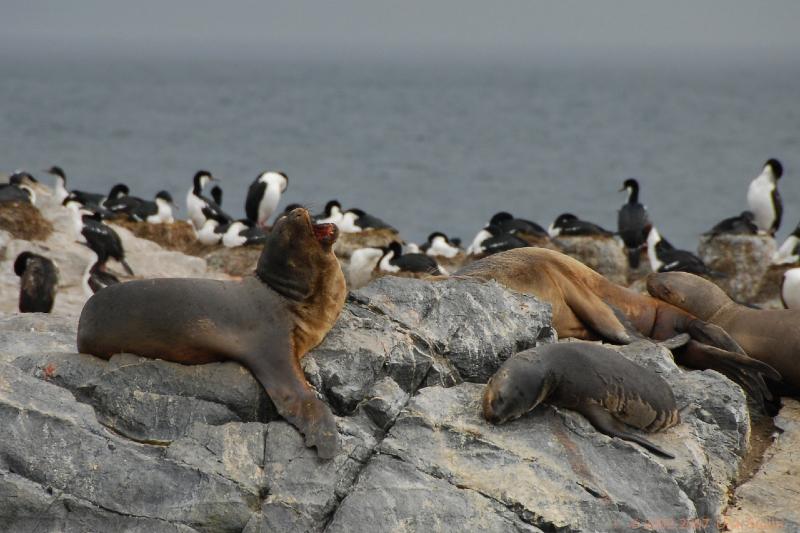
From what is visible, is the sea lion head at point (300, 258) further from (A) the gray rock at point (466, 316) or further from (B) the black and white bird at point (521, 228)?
(B) the black and white bird at point (521, 228)

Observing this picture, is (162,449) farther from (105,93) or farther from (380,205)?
(105,93)

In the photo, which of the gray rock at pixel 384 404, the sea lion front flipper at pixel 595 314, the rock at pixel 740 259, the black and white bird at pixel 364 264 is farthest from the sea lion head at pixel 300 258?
the rock at pixel 740 259

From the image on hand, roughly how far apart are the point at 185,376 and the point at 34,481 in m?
1.08

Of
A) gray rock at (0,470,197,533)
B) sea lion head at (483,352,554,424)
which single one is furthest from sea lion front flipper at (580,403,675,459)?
gray rock at (0,470,197,533)

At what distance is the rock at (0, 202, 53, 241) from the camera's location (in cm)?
1664

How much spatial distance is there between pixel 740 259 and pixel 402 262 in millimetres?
4861

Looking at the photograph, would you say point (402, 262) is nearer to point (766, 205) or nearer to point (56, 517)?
point (766, 205)

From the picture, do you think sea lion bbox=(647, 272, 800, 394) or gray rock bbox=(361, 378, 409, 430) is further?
sea lion bbox=(647, 272, 800, 394)

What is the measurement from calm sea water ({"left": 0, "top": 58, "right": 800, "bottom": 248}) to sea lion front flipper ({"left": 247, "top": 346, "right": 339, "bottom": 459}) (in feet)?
113

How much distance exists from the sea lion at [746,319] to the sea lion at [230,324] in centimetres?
360

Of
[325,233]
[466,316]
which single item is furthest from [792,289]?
[325,233]

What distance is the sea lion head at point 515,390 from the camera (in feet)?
23.8

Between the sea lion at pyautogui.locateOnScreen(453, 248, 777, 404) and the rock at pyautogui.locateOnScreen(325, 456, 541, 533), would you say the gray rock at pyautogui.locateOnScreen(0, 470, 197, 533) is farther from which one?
the sea lion at pyautogui.locateOnScreen(453, 248, 777, 404)

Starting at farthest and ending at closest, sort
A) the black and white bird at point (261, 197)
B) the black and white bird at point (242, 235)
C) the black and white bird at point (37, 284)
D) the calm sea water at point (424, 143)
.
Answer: the calm sea water at point (424, 143)
the black and white bird at point (261, 197)
the black and white bird at point (242, 235)
the black and white bird at point (37, 284)
